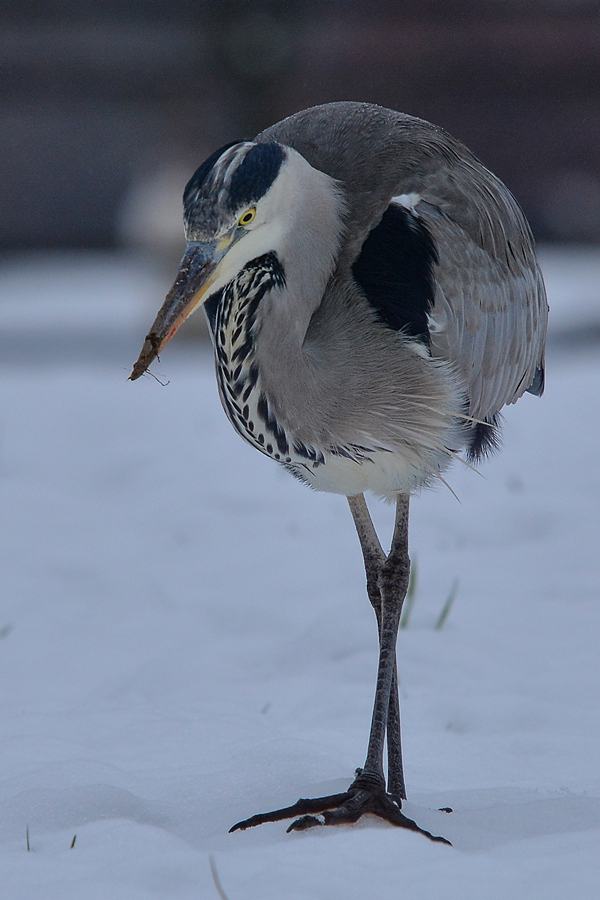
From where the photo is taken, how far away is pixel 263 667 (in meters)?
3.15

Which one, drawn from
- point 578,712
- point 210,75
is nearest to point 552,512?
point 578,712

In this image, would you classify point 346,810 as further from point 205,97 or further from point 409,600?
point 205,97


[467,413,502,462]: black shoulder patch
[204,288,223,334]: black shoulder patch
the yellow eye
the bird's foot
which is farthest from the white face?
the bird's foot

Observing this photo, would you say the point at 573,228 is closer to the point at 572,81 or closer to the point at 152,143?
the point at 572,81

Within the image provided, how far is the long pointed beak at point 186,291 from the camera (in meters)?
2.08

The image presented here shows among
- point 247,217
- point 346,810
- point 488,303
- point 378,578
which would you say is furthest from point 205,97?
point 346,810

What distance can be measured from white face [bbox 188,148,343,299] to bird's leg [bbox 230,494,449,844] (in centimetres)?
68

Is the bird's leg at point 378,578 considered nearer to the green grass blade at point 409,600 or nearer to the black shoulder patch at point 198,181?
the green grass blade at point 409,600

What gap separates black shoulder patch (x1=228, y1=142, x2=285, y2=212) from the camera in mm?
2096

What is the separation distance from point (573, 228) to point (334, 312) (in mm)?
9676

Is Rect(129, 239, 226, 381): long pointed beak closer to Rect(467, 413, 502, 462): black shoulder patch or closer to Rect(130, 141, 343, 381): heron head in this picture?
Rect(130, 141, 343, 381): heron head

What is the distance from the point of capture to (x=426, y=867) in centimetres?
184

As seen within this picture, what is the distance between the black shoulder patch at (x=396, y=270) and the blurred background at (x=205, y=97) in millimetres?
8290

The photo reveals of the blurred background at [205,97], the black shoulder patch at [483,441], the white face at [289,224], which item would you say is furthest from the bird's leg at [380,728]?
the blurred background at [205,97]
